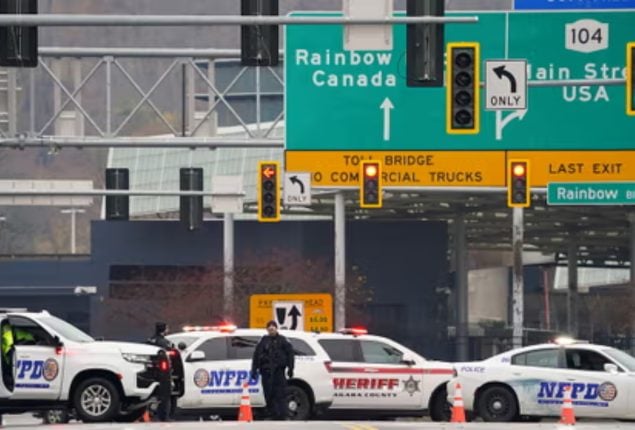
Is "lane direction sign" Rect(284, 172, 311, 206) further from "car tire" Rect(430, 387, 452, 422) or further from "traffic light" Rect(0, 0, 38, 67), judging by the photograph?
"traffic light" Rect(0, 0, 38, 67)

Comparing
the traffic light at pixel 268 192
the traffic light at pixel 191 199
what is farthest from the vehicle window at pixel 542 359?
the traffic light at pixel 191 199

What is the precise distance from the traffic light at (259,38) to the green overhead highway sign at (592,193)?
735 inches

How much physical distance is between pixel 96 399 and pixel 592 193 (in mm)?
17303

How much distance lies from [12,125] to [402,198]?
2204 cm

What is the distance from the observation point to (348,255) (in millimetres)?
72625

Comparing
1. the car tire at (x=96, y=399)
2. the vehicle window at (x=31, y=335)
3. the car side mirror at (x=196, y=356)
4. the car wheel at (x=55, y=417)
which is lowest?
the car wheel at (x=55, y=417)

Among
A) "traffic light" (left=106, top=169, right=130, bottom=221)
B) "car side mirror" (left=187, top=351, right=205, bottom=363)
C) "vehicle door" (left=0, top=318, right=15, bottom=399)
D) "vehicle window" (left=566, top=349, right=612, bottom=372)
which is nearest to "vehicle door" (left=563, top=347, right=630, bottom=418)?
"vehicle window" (left=566, top=349, right=612, bottom=372)

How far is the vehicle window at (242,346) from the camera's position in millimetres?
34625

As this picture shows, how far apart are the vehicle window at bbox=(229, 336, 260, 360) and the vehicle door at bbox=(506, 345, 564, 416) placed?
438 centimetres

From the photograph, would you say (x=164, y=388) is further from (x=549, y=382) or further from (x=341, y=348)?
(x=549, y=382)

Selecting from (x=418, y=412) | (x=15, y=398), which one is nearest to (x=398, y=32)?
(x=418, y=412)

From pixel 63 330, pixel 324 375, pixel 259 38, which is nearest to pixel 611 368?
pixel 324 375

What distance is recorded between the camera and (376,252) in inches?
2889

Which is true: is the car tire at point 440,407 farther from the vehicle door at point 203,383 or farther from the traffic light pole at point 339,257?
the traffic light pole at point 339,257
